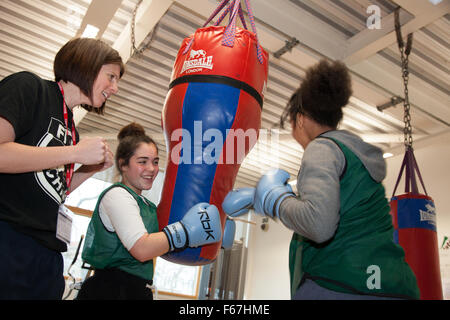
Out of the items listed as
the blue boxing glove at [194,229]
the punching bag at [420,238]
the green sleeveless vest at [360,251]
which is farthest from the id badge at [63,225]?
the punching bag at [420,238]

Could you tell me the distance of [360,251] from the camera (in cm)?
121

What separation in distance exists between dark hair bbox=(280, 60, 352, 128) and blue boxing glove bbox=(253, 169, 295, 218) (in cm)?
27

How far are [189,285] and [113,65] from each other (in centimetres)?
726

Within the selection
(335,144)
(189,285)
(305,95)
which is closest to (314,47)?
(305,95)

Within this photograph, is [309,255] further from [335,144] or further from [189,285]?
[189,285]

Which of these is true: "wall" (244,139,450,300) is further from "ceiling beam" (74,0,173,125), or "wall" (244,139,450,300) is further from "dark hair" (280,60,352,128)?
"dark hair" (280,60,352,128)

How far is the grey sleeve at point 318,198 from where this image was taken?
45.6 inches

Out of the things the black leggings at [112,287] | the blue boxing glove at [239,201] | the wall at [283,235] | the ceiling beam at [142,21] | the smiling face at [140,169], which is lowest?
the black leggings at [112,287]

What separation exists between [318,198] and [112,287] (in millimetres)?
1036

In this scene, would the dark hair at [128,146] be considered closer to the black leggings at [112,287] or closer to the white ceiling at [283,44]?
the black leggings at [112,287]

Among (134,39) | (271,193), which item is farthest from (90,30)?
(271,193)

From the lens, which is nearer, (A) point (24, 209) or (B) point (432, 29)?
(A) point (24, 209)

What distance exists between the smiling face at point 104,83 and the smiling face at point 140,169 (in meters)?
0.41

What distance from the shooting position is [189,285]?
8.20m
